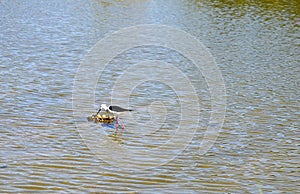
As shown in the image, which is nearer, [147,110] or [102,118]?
[102,118]

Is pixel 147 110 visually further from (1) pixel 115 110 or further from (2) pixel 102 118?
(2) pixel 102 118

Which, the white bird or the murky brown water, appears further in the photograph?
the white bird

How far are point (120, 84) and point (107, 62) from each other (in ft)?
5.88

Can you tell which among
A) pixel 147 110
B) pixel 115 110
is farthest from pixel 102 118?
pixel 147 110

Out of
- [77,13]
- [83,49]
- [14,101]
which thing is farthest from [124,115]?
[77,13]

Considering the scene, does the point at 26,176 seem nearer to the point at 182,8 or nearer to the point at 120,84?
the point at 120,84

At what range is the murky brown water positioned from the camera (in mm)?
7086

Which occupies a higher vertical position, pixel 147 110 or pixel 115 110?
pixel 147 110

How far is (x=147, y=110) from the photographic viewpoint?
9711mm

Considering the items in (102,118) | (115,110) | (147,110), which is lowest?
(102,118)

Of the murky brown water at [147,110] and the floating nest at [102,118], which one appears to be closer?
the murky brown water at [147,110]

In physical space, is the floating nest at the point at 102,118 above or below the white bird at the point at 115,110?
below

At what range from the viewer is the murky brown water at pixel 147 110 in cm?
709

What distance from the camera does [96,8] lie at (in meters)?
19.7
